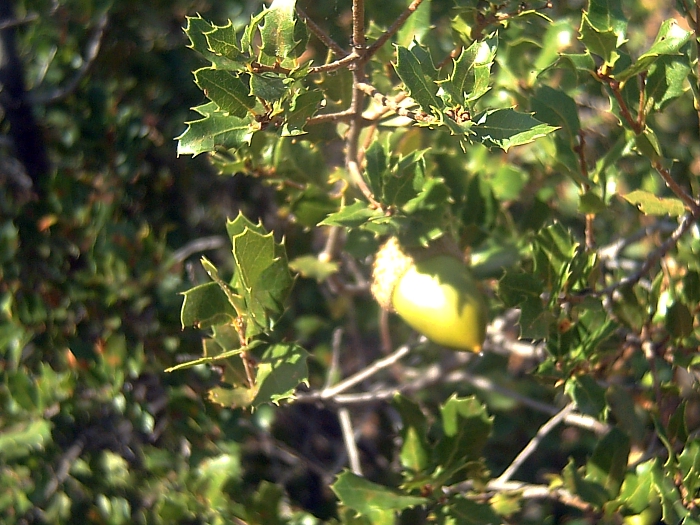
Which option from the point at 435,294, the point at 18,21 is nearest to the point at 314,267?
the point at 435,294

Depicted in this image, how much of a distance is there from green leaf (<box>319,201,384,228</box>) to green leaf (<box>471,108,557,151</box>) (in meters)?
0.22

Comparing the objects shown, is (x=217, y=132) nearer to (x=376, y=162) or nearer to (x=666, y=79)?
(x=376, y=162)

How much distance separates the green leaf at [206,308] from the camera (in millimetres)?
957

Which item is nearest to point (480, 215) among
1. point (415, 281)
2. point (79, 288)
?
point (415, 281)

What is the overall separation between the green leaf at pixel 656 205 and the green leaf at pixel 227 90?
0.57 meters

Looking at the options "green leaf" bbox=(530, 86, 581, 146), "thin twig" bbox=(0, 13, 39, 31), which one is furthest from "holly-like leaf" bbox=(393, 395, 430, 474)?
"thin twig" bbox=(0, 13, 39, 31)

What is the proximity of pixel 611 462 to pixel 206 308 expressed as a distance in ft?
2.26

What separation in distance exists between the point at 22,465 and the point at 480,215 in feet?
3.28

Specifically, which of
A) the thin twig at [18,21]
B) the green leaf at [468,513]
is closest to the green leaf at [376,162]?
the green leaf at [468,513]

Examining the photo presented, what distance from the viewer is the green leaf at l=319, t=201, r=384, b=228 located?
3.10 ft

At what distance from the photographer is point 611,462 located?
1128mm

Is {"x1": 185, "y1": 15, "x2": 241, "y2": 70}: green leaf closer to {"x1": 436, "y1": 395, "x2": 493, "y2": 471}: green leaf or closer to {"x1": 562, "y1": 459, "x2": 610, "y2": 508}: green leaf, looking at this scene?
{"x1": 436, "y1": 395, "x2": 493, "y2": 471}: green leaf

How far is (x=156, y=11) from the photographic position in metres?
1.74

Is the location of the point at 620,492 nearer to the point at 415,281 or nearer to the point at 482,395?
the point at 415,281
